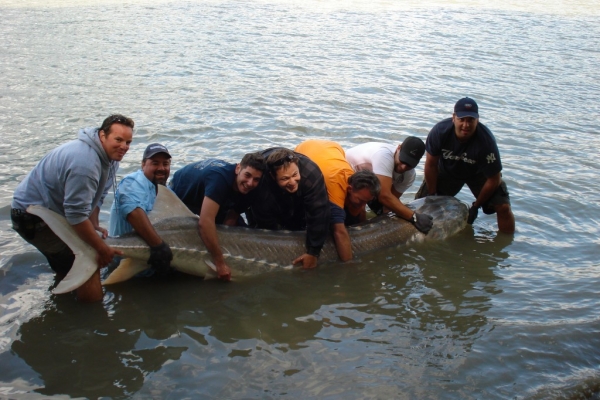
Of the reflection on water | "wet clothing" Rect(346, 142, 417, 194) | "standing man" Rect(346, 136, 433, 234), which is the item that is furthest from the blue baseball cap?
the reflection on water

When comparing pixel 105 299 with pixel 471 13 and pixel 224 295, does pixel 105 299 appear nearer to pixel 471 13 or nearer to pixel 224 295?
pixel 224 295

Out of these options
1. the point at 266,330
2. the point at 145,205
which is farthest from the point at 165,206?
the point at 266,330

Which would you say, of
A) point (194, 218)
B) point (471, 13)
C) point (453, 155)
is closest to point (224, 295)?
point (194, 218)

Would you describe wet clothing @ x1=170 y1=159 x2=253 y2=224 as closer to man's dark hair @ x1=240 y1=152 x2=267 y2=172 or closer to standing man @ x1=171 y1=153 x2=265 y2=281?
standing man @ x1=171 y1=153 x2=265 y2=281

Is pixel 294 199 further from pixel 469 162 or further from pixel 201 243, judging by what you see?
pixel 469 162

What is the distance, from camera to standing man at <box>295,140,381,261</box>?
656cm

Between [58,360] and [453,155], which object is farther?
[453,155]

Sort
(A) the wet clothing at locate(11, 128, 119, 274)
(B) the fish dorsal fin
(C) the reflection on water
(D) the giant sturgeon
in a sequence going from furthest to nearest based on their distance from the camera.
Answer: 1. (B) the fish dorsal fin
2. (D) the giant sturgeon
3. (A) the wet clothing at locate(11, 128, 119, 274)
4. (C) the reflection on water

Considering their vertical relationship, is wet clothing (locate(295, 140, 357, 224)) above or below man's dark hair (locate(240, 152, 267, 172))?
below

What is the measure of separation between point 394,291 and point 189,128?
19.6 feet

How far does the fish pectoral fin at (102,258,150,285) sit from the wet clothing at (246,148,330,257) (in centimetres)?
130

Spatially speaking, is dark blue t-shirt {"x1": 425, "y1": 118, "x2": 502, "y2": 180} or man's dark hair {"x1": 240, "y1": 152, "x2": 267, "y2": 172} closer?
man's dark hair {"x1": 240, "y1": 152, "x2": 267, "y2": 172}

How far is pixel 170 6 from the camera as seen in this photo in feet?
80.2

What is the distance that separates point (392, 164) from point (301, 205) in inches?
51.3
